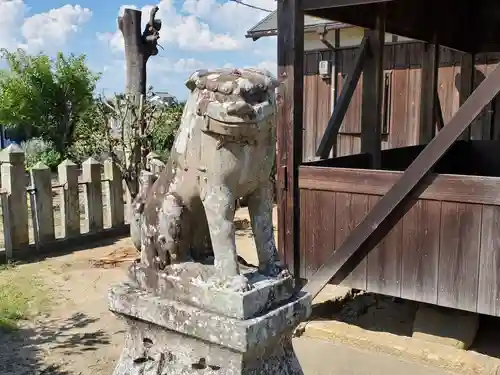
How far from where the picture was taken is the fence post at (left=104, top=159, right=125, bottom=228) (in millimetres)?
8797

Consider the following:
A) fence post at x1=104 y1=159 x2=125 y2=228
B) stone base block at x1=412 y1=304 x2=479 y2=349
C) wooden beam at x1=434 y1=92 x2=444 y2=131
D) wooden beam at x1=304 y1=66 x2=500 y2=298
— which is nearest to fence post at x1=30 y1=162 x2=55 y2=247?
fence post at x1=104 y1=159 x2=125 y2=228

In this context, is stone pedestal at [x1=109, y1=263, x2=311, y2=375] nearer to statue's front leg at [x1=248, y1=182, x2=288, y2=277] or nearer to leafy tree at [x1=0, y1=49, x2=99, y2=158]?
statue's front leg at [x1=248, y1=182, x2=288, y2=277]

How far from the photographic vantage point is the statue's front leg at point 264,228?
7.74ft

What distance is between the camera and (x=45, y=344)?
5020 millimetres

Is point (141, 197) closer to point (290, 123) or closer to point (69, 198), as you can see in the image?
point (290, 123)

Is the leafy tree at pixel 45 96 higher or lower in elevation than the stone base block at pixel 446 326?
higher

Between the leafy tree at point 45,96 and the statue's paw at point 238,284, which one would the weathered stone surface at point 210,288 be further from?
the leafy tree at point 45,96

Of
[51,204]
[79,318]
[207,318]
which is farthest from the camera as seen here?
[51,204]


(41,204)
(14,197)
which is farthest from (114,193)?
(14,197)

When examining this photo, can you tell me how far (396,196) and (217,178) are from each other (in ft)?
8.96

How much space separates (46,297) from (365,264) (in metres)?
3.58

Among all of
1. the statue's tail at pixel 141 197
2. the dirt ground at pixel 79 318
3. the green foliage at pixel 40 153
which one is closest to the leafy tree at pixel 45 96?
the green foliage at pixel 40 153

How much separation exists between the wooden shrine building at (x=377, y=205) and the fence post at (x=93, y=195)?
4.16m

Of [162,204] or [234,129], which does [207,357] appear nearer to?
[162,204]
